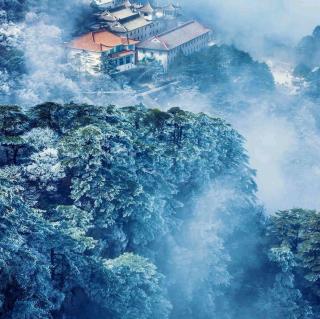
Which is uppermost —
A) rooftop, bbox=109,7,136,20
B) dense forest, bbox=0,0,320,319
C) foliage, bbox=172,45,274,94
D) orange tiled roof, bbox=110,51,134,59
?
dense forest, bbox=0,0,320,319

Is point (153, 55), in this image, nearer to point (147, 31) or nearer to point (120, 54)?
point (120, 54)

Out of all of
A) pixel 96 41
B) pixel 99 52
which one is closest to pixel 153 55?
pixel 96 41

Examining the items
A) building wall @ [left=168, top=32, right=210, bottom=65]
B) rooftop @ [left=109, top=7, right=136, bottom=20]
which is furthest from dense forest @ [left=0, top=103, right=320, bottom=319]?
rooftop @ [left=109, top=7, right=136, bottom=20]

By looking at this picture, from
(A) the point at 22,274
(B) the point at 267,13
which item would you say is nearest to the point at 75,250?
(A) the point at 22,274

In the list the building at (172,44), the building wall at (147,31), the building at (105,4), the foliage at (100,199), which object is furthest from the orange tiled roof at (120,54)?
the foliage at (100,199)

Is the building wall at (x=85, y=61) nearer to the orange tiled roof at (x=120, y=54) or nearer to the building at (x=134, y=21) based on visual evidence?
the orange tiled roof at (x=120, y=54)

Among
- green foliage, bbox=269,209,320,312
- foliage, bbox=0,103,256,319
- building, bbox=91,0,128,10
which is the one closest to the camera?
foliage, bbox=0,103,256,319

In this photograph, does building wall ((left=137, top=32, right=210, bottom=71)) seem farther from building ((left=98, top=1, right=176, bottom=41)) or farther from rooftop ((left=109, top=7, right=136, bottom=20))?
rooftop ((left=109, top=7, right=136, bottom=20))

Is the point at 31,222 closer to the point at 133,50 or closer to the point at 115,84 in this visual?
the point at 115,84

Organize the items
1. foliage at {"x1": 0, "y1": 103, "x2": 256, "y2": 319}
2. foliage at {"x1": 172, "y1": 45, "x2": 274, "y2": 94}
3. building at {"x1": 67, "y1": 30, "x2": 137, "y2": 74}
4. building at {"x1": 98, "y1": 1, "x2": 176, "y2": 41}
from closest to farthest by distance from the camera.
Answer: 1. foliage at {"x1": 0, "y1": 103, "x2": 256, "y2": 319}
2. building at {"x1": 67, "y1": 30, "x2": 137, "y2": 74}
3. building at {"x1": 98, "y1": 1, "x2": 176, "y2": 41}
4. foliage at {"x1": 172, "y1": 45, "x2": 274, "y2": 94}
